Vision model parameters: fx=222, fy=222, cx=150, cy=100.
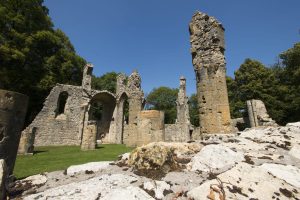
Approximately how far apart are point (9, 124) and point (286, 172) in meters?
5.63

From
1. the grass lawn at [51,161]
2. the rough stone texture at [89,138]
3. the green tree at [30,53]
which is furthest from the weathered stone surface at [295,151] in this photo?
the green tree at [30,53]

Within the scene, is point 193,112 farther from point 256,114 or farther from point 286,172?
point 286,172

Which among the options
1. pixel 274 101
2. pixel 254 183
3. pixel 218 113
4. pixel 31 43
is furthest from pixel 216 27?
pixel 274 101

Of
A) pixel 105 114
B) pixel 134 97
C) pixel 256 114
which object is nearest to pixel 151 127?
pixel 134 97

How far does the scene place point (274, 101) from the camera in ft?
95.5

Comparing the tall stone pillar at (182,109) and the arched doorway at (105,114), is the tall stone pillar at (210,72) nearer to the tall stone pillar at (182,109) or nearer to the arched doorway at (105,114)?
the arched doorway at (105,114)

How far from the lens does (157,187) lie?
342 cm

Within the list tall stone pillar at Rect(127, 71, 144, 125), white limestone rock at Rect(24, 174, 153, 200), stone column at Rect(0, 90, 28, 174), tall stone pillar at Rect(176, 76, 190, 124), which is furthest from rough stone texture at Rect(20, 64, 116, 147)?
white limestone rock at Rect(24, 174, 153, 200)

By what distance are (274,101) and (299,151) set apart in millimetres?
27118

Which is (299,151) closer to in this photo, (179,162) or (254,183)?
(254,183)

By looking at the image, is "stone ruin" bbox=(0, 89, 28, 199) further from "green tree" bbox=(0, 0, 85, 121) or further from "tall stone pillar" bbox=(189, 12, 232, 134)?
"green tree" bbox=(0, 0, 85, 121)

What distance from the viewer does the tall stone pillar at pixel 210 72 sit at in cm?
846

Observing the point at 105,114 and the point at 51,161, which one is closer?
the point at 51,161

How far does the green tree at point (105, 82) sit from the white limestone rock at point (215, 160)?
40.4 meters
